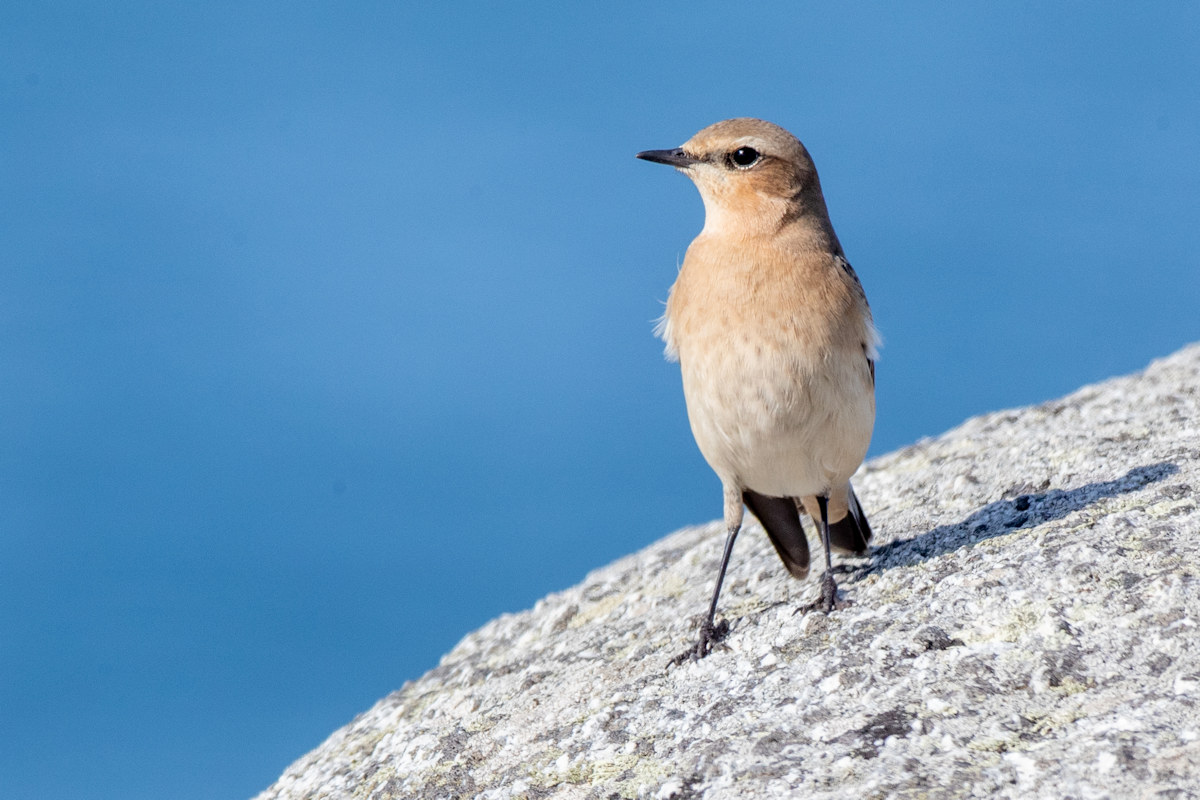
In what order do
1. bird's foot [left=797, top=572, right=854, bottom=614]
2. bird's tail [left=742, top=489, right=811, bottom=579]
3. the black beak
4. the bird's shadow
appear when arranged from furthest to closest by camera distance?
bird's tail [left=742, top=489, right=811, bottom=579], the black beak, the bird's shadow, bird's foot [left=797, top=572, right=854, bottom=614]

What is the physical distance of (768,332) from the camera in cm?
550

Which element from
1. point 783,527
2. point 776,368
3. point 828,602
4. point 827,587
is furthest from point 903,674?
point 783,527

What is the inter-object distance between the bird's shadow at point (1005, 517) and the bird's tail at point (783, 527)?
0.32 metres

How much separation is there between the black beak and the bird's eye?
22 cm

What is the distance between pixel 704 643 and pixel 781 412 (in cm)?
121

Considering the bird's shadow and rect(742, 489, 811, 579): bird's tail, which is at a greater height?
rect(742, 489, 811, 579): bird's tail

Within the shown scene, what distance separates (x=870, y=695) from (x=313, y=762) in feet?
11.5

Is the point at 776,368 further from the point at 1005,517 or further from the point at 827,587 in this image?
the point at 1005,517

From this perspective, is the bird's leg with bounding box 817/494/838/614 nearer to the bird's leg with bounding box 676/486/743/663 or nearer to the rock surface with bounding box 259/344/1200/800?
the rock surface with bounding box 259/344/1200/800

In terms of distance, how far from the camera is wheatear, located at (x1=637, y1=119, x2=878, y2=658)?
Result: 5.51 m

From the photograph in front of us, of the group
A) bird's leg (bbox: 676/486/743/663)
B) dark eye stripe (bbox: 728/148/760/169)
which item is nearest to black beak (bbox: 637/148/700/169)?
dark eye stripe (bbox: 728/148/760/169)

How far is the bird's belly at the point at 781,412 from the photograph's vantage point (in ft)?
18.0

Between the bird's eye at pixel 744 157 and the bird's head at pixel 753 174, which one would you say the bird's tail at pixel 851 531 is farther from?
the bird's eye at pixel 744 157

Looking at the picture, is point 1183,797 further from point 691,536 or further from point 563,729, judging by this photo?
point 691,536
